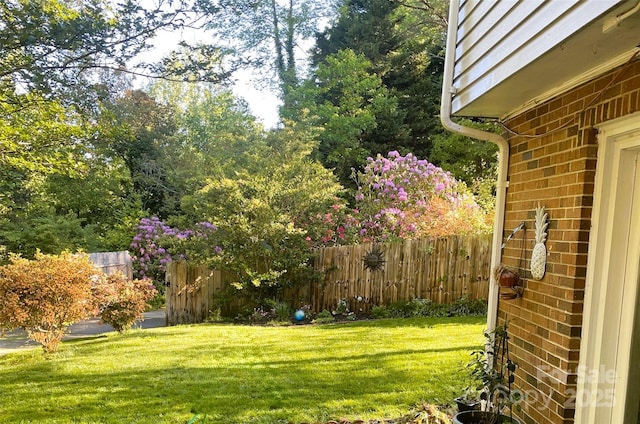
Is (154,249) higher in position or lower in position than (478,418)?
lower

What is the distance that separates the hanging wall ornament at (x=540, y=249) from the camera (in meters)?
2.38

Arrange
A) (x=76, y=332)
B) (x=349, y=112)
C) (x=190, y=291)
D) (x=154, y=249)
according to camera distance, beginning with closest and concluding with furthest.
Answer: (x=76, y=332) → (x=190, y=291) → (x=154, y=249) → (x=349, y=112)

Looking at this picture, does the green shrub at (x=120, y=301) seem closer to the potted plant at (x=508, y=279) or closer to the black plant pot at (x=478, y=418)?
the black plant pot at (x=478, y=418)

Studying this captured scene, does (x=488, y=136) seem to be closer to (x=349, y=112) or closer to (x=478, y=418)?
(x=478, y=418)

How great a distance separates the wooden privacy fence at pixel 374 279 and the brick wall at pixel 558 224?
4572 mm

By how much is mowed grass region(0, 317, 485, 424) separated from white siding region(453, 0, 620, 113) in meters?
2.46

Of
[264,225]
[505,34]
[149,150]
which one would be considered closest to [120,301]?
[264,225]

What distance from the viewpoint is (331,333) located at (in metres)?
6.03

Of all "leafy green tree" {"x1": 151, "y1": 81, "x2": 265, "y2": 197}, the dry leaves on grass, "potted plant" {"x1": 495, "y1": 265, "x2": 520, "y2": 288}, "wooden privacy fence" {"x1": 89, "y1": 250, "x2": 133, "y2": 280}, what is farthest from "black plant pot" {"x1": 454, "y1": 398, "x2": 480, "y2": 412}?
"wooden privacy fence" {"x1": 89, "y1": 250, "x2": 133, "y2": 280}

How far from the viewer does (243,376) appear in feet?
13.9

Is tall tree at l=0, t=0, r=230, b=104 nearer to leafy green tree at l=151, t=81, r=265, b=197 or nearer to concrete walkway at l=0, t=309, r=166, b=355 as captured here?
leafy green tree at l=151, t=81, r=265, b=197

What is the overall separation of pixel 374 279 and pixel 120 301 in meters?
4.11

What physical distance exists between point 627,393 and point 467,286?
5409mm

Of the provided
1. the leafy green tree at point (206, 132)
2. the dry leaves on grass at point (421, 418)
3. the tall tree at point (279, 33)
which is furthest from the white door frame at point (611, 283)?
the tall tree at point (279, 33)
